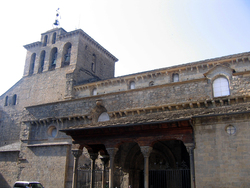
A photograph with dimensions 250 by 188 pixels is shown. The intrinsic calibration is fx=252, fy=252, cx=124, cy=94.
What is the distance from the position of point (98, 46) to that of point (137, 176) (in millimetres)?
18015

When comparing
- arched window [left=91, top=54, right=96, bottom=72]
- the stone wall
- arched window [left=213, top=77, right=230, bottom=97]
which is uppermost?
arched window [left=91, top=54, right=96, bottom=72]

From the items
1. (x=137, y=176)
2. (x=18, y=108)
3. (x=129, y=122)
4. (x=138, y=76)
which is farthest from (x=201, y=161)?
(x=18, y=108)

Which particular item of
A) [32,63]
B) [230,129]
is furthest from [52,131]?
[230,129]

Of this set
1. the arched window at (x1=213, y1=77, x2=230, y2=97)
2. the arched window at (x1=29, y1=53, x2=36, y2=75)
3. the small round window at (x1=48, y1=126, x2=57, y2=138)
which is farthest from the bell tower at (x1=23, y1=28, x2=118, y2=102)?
the arched window at (x1=213, y1=77, x2=230, y2=97)

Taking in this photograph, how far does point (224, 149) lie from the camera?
35.9 ft

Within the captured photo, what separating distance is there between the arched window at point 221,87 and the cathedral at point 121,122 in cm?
6

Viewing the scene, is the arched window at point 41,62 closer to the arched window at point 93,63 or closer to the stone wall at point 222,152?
the arched window at point 93,63

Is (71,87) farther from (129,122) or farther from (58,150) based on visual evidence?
(129,122)

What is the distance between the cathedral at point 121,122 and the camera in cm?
1127

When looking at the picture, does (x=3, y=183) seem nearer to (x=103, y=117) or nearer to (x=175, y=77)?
(x=103, y=117)

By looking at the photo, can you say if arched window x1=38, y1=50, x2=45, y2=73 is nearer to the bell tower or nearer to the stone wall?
the bell tower

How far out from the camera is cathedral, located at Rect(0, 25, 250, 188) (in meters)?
11.3

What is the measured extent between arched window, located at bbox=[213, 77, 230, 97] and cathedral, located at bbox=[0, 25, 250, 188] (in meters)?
0.06

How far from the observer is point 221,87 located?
1655 centimetres
